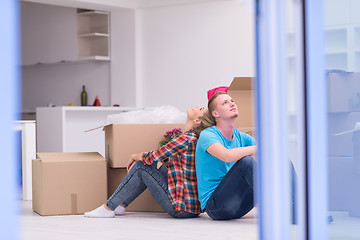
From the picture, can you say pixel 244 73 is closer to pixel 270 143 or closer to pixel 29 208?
pixel 29 208

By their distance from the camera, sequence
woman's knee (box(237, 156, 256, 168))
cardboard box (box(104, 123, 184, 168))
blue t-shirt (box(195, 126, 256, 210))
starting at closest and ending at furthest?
woman's knee (box(237, 156, 256, 168)), blue t-shirt (box(195, 126, 256, 210)), cardboard box (box(104, 123, 184, 168))

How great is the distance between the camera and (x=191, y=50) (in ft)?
23.1

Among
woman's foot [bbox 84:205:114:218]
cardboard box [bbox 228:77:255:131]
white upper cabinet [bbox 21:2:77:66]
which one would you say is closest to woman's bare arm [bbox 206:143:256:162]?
cardboard box [bbox 228:77:255:131]

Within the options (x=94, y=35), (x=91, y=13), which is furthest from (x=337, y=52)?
(x=91, y=13)

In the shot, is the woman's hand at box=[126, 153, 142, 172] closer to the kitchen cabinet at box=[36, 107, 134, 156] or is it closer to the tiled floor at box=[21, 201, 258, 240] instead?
the tiled floor at box=[21, 201, 258, 240]

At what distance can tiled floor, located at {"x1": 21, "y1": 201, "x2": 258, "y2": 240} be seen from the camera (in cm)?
291

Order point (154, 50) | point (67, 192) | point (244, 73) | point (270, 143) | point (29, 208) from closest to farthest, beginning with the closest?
point (270, 143) < point (67, 192) < point (29, 208) < point (244, 73) < point (154, 50)

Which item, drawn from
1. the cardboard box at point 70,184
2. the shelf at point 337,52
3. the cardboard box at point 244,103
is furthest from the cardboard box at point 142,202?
the shelf at point 337,52

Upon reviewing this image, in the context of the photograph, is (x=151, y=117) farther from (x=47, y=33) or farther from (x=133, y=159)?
(x=47, y=33)

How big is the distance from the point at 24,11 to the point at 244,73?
3545 mm

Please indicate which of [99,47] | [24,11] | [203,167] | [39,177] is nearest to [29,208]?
[39,177]

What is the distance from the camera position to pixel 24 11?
8445 mm

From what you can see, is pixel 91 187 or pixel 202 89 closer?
pixel 91 187

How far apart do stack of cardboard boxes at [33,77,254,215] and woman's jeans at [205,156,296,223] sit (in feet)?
2.13
